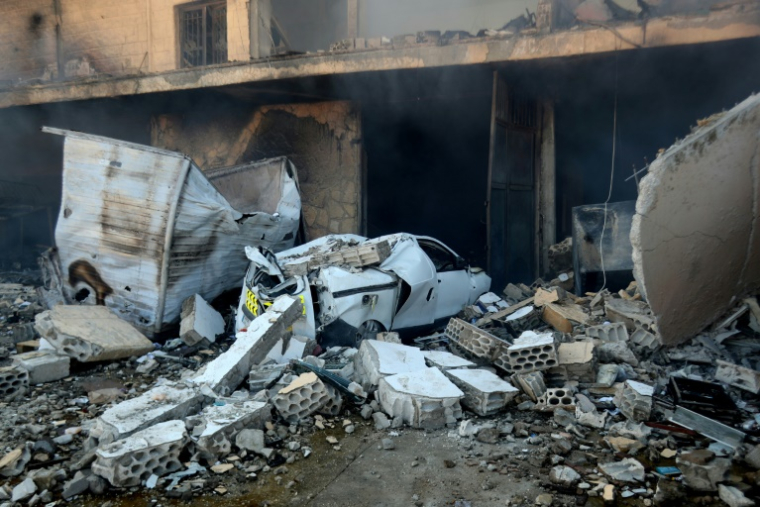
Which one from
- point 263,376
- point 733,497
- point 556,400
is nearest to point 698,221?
point 556,400

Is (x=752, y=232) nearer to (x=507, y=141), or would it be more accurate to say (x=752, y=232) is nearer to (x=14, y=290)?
(x=507, y=141)

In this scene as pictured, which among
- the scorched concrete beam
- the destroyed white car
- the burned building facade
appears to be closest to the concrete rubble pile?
the destroyed white car

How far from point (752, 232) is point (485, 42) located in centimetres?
397

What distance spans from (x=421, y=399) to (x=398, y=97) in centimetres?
699

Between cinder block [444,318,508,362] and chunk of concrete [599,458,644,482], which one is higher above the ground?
cinder block [444,318,508,362]

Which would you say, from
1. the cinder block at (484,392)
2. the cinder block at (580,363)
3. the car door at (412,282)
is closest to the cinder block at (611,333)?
the cinder block at (580,363)

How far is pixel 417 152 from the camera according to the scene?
13344 mm

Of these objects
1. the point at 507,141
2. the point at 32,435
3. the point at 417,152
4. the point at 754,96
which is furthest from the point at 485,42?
the point at 32,435

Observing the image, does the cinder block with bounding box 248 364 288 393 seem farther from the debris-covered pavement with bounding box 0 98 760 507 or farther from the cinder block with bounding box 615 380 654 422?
the cinder block with bounding box 615 380 654 422

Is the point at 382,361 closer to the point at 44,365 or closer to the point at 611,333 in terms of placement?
the point at 611,333

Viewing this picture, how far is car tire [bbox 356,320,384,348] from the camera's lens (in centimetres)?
599

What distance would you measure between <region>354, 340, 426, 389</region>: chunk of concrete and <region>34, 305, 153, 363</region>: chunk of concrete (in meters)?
2.57

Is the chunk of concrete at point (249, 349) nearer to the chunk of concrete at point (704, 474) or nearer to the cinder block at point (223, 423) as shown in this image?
the cinder block at point (223, 423)

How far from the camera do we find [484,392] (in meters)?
4.58
